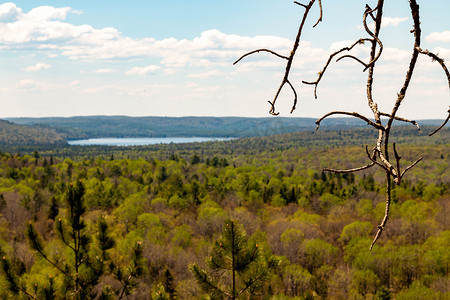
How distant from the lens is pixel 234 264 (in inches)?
518

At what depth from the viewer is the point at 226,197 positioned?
8850 centimetres

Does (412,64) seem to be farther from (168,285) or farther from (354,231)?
(354,231)

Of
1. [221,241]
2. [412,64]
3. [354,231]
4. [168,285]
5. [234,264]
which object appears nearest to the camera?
[412,64]

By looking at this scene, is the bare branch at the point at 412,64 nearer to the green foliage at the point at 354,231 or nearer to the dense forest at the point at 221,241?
the dense forest at the point at 221,241

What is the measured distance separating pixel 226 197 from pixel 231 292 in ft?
245

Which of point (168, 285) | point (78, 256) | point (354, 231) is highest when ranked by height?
point (78, 256)

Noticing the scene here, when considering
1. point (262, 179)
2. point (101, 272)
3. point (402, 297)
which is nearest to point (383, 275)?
point (402, 297)

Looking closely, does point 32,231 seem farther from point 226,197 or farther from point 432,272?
point 226,197

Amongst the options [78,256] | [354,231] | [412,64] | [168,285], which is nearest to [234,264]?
[78,256]

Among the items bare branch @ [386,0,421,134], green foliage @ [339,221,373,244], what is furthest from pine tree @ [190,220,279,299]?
green foliage @ [339,221,373,244]

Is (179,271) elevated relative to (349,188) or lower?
lower

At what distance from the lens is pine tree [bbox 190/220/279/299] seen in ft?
41.8

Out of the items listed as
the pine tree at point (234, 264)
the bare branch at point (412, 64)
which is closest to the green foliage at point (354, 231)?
the pine tree at point (234, 264)

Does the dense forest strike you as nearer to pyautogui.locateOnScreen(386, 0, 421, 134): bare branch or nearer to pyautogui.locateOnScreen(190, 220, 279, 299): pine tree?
pyautogui.locateOnScreen(190, 220, 279, 299): pine tree
